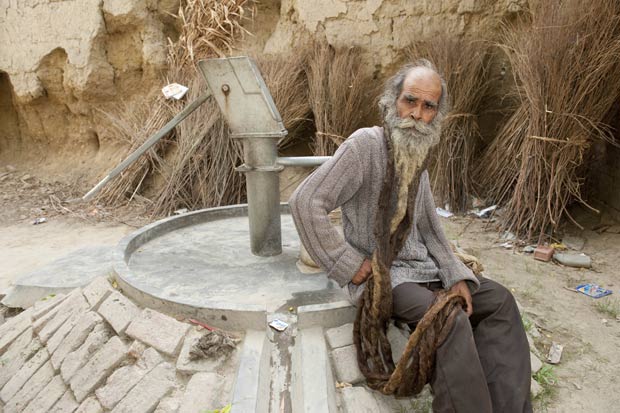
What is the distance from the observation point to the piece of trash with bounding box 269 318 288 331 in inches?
71.5

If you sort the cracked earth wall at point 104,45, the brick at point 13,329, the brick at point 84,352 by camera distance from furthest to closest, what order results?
the cracked earth wall at point 104,45 → the brick at point 13,329 → the brick at point 84,352

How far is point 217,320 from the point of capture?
6.06 feet

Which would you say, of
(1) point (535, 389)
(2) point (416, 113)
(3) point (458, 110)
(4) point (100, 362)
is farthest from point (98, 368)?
(3) point (458, 110)

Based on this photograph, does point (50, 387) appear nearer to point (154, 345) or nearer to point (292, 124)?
point (154, 345)

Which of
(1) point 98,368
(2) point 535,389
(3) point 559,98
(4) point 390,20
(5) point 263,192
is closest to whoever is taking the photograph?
(1) point 98,368

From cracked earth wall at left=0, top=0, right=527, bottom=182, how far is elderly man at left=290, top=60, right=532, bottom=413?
3127 mm

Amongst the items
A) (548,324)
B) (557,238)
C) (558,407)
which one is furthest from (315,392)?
(557,238)

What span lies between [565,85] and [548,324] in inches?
68.3

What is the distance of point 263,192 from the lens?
246cm

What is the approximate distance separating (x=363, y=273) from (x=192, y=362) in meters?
0.73

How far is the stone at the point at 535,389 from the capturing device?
191cm

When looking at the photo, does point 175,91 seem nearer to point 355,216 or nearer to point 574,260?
point 355,216

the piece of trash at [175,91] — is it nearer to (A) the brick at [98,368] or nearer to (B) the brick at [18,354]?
(B) the brick at [18,354]

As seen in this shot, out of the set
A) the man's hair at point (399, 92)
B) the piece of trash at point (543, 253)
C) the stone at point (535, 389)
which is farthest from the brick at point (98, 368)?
the piece of trash at point (543, 253)
